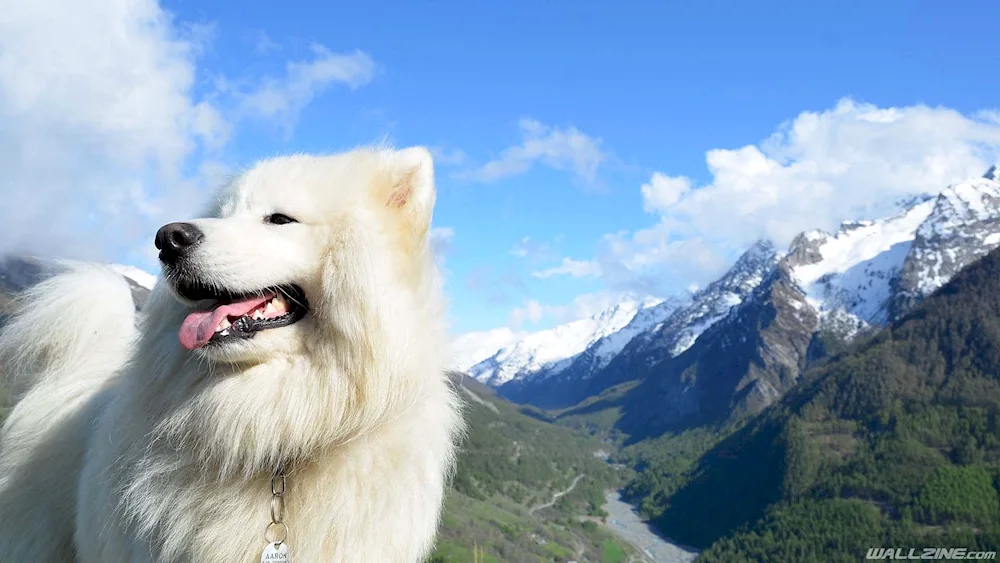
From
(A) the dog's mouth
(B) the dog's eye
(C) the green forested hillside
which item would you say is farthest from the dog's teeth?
(C) the green forested hillside

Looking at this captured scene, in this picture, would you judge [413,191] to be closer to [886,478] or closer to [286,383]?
[286,383]

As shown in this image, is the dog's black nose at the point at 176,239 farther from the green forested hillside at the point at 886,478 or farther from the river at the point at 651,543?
the river at the point at 651,543

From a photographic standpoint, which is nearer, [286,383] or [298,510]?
[286,383]

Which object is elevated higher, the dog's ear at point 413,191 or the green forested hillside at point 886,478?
the dog's ear at point 413,191

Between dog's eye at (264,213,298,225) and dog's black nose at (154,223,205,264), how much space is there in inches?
20.7

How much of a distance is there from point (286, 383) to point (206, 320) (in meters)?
0.60

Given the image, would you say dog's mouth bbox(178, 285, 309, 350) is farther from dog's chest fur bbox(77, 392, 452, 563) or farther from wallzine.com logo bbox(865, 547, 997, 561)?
wallzine.com logo bbox(865, 547, 997, 561)

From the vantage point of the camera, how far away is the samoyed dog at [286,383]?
4.03 m

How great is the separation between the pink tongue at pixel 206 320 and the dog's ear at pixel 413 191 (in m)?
1.06

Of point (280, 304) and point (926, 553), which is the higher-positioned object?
point (280, 304)

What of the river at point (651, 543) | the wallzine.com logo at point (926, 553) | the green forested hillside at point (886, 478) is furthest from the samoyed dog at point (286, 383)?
the river at point (651, 543)

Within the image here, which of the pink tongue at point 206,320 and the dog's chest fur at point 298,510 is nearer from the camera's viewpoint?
the pink tongue at point 206,320

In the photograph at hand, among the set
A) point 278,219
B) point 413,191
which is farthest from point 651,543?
point 278,219

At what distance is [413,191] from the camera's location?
4.47 meters
